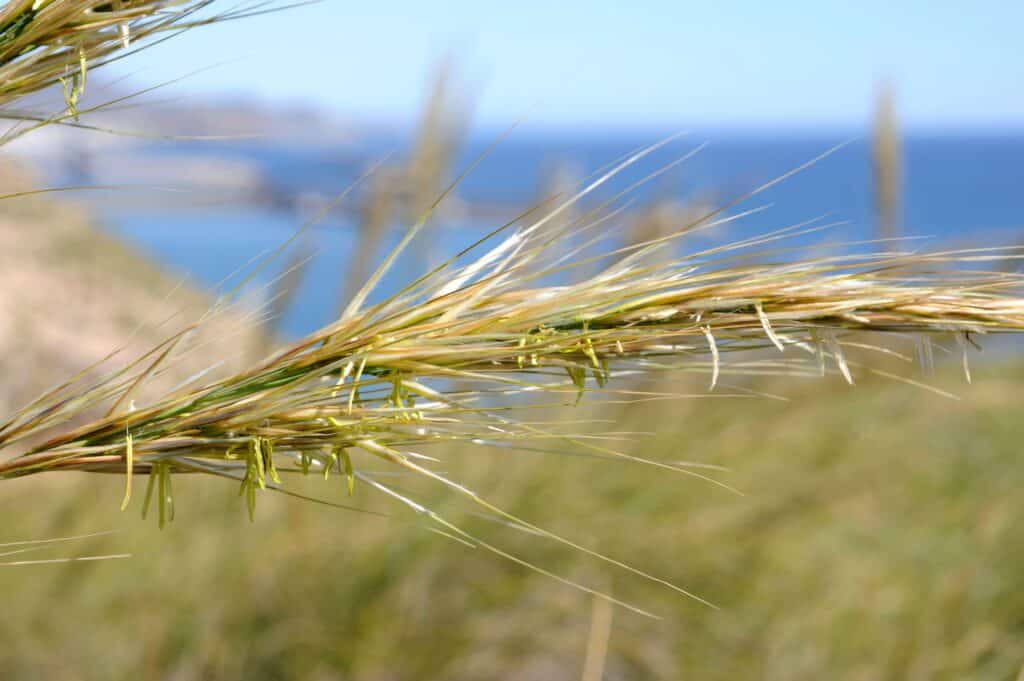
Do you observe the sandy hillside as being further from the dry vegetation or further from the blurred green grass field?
the blurred green grass field

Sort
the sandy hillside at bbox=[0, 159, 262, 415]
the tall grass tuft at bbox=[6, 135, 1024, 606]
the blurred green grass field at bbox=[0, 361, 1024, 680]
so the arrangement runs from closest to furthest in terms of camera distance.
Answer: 1. the tall grass tuft at bbox=[6, 135, 1024, 606]
2. the sandy hillside at bbox=[0, 159, 262, 415]
3. the blurred green grass field at bbox=[0, 361, 1024, 680]

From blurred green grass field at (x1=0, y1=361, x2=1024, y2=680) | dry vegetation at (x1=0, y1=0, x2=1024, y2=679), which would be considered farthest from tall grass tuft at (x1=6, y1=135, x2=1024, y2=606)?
blurred green grass field at (x1=0, y1=361, x2=1024, y2=680)

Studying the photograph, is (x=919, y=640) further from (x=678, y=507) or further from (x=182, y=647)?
(x=182, y=647)

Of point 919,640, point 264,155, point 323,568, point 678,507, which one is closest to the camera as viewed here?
point 919,640

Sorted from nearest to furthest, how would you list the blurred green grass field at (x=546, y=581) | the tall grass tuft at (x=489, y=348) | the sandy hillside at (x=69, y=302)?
the tall grass tuft at (x=489, y=348) < the sandy hillside at (x=69, y=302) < the blurred green grass field at (x=546, y=581)

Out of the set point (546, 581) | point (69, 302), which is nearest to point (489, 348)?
point (546, 581)

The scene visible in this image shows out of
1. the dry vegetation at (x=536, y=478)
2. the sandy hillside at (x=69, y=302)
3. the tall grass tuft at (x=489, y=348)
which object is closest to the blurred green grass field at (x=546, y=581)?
the dry vegetation at (x=536, y=478)

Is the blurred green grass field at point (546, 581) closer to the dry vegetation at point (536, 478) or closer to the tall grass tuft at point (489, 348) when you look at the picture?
the dry vegetation at point (536, 478)

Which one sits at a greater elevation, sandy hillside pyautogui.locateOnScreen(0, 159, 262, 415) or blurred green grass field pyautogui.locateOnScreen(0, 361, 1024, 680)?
sandy hillside pyautogui.locateOnScreen(0, 159, 262, 415)

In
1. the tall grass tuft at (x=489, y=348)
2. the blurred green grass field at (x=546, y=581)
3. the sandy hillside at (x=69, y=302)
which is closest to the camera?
the tall grass tuft at (x=489, y=348)

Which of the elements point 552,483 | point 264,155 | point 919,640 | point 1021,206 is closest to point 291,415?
point 919,640

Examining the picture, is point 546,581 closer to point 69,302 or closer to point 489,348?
point 489,348
